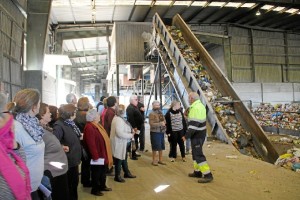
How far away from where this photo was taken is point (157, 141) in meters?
6.17

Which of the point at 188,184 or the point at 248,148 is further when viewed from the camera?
the point at 248,148

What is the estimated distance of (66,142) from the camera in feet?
11.9

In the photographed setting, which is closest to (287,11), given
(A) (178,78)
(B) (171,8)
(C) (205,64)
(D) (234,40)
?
(D) (234,40)

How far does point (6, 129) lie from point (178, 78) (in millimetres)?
8430

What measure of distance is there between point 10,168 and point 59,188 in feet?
4.84

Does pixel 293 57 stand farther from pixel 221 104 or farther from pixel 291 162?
pixel 291 162

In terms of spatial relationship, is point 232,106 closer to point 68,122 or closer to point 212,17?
point 68,122

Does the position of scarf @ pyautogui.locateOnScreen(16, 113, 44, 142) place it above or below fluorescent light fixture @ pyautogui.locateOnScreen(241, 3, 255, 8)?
below

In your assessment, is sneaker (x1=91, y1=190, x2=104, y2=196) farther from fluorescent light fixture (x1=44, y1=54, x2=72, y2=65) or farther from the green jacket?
fluorescent light fixture (x1=44, y1=54, x2=72, y2=65)

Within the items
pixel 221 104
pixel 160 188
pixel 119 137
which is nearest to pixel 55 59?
pixel 221 104

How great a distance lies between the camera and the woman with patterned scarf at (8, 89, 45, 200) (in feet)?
7.45

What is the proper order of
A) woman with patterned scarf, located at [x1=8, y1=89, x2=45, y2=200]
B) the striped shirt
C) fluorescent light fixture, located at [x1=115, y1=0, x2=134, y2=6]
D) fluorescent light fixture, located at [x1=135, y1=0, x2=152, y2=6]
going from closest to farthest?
woman with patterned scarf, located at [x1=8, y1=89, x2=45, y2=200] → the striped shirt → fluorescent light fixture, located at [x1=115, y1=0, x2=134, y2=6] → fluorescent light fixture, located at [x1=135, y1=0, x2=152, y2=6]

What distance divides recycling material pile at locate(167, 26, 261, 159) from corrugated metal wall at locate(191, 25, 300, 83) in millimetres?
11803

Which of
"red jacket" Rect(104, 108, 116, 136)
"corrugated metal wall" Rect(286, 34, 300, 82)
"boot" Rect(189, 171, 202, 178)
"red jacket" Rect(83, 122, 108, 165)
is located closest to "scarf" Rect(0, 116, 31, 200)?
"red jacket" Rect(83, 122, 108, 165)
